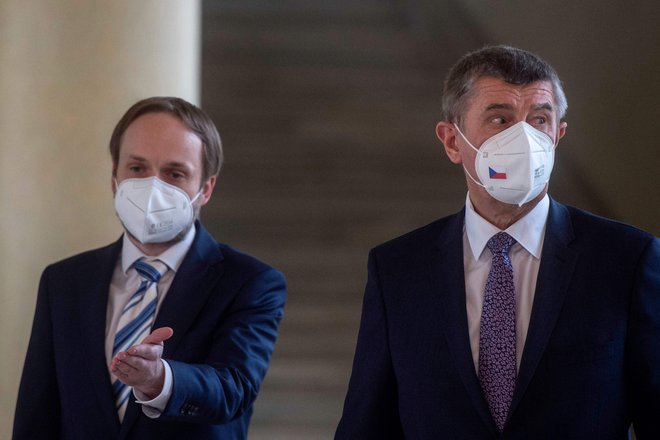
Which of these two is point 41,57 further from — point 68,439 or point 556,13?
point 556,13

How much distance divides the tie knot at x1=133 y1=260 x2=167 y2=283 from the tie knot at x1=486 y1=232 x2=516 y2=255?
1.10 meters

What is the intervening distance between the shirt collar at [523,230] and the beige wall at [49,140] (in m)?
1.90

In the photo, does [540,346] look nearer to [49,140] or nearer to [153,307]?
[153,307]

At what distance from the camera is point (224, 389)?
3.22m

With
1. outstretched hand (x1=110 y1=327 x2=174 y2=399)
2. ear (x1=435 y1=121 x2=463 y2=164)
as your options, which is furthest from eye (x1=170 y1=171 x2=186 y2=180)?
ear (x1=435 y1=121 x2=463 y2=164)

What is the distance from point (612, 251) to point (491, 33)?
6.92m

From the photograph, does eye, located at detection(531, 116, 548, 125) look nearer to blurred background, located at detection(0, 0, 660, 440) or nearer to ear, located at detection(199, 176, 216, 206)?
ear, located at detection(199, 176, 216, 206)

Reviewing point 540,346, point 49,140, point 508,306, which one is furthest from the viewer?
point 49,140

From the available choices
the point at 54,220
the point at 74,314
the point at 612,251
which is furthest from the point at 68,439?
the point at 612,251

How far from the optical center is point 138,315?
3414mm

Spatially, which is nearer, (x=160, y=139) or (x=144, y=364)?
(x=144, y=364)

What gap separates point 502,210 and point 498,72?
0.38 metres

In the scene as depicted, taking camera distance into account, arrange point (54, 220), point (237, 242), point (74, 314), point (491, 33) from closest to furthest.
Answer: point (74, 314)
point (54, 220)
point (237, 242)
point (491, 33)

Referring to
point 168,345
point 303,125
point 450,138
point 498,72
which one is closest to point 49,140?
point 168,345
